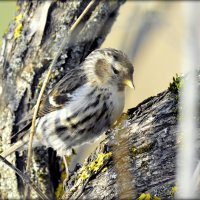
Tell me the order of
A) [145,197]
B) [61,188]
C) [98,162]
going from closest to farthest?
[145,197] < [98,162] < [61,188]

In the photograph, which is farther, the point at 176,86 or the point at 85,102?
the point at 85,102

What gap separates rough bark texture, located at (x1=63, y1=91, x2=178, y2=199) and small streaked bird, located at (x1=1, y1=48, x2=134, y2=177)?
0.71 meters

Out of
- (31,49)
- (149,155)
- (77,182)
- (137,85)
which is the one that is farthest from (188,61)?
(137,85)

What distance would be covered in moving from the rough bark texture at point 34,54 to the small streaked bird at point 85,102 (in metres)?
0.13

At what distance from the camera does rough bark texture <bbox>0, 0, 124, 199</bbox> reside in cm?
385

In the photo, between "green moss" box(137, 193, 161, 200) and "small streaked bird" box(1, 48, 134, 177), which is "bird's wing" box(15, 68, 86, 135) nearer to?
"small streaked bird" box(1, 48, 134, 177)

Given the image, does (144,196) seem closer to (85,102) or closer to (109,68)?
(85,102)

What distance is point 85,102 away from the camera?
4.00 m

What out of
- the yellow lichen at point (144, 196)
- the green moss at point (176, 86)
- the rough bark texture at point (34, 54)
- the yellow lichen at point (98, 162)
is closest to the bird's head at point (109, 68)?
the rough bark texture at point (34, 54)

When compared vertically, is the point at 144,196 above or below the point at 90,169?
below

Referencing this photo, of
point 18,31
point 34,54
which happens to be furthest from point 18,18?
point 34,54

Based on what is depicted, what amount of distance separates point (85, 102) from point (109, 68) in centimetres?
34

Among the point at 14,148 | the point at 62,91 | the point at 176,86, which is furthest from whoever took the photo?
the point at 62,91

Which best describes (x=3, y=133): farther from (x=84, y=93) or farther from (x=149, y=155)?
(x=149, y=155)
